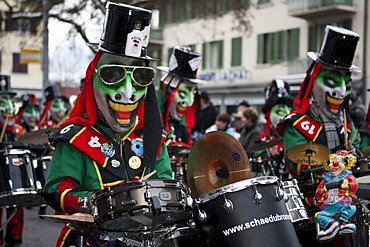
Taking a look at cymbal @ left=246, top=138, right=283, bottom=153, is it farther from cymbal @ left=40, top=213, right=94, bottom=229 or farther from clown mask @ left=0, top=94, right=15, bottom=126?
cymbal @ left=40, top=213, right=94, bottom=229

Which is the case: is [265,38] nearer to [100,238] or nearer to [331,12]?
[331,12]

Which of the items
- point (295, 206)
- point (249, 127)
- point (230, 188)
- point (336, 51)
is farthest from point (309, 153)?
point (249, 127)

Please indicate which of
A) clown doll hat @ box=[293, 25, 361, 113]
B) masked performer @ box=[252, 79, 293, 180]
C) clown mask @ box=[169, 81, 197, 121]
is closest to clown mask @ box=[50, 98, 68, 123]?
masked performer @ box=[252, 79, 293, 180]

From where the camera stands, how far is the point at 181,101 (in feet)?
30.0

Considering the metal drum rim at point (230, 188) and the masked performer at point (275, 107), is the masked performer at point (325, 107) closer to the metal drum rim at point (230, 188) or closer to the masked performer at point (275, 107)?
the metal drum rim at point (230, 188)

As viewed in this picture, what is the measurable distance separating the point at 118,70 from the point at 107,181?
727mm

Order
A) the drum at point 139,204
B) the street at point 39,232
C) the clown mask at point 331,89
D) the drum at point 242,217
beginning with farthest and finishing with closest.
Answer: the street at point 39,232, the clown mask at point 331,89, the drum at point 242,217, the drum at point 139,204

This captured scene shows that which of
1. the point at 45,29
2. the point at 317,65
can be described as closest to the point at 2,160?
the point at 317,65

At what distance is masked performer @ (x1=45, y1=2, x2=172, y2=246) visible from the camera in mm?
4590

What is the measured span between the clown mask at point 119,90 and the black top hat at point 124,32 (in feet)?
0.22

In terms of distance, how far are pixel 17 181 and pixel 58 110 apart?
7330 mm

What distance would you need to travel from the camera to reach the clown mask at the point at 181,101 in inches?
360

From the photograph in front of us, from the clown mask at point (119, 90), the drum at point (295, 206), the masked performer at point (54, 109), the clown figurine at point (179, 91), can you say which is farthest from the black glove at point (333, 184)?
the masked performer at point (54, 109)

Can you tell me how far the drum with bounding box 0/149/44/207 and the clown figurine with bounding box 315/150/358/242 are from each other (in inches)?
121
